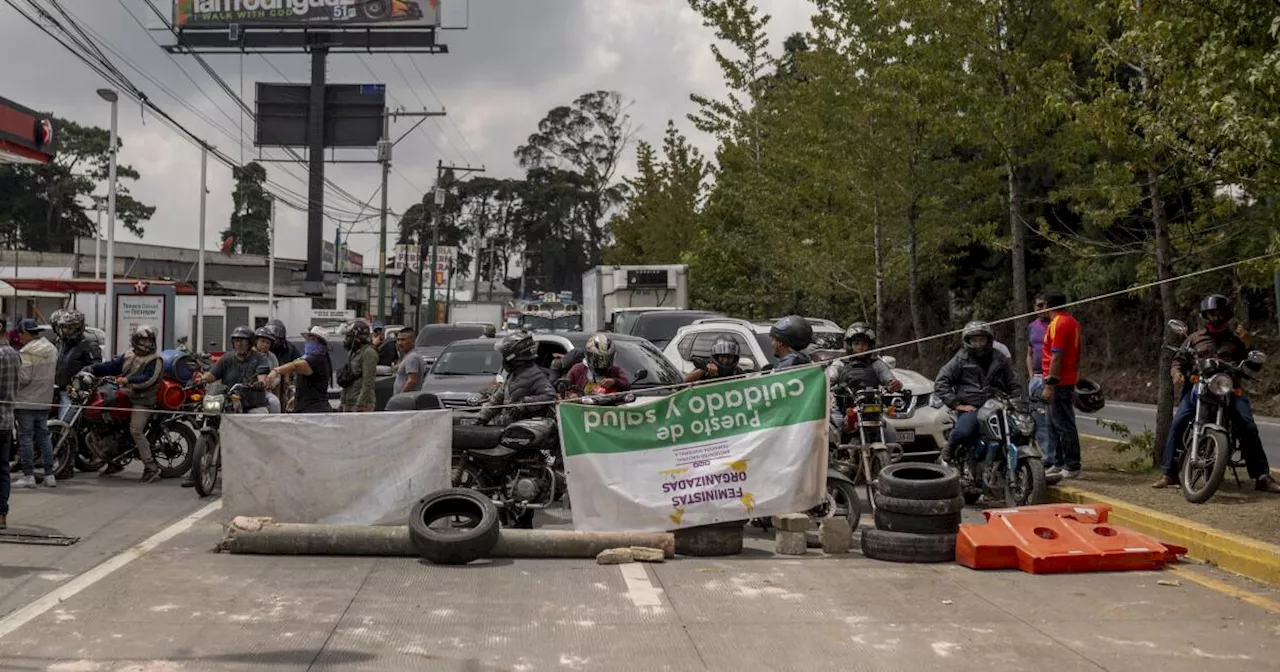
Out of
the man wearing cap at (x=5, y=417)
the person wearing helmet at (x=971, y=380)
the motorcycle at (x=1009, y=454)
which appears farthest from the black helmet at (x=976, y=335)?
the man wearing cap at (x=5, y=417)

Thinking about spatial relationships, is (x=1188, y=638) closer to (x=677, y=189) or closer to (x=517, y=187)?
(x=677, y=189)

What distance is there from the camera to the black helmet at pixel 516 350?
11.1 meters

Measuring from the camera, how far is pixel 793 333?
11.8 meters

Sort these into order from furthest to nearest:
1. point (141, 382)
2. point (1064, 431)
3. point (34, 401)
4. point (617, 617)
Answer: point (141, 382)
point (34, 401)
point (1064, 431)
point (617, 617)

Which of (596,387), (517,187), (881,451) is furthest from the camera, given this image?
(517,187)

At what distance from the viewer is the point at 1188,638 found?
6.90 meters

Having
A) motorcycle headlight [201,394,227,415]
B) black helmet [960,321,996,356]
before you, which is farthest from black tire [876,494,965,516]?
motorcycle headlight [201,394,227,415]

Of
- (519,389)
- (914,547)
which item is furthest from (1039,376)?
(519,389)

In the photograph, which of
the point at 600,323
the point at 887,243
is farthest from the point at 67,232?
the point at 887,243

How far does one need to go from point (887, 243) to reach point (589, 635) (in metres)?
24.0

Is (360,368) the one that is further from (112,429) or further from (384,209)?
(384,209)

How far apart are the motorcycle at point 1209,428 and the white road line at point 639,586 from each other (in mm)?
4887

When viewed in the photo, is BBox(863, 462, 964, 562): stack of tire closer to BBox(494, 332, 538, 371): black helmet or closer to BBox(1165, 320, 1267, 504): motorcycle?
BBox(1165, 320, 1267, 504): motorcycle

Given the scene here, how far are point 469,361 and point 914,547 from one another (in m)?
9.51
